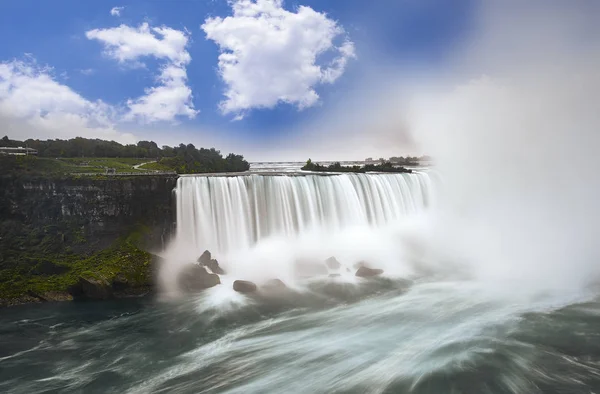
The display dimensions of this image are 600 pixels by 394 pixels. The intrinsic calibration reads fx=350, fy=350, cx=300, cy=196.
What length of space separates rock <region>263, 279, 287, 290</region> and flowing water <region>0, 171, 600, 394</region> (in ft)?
1.24

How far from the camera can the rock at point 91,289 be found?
18922mm

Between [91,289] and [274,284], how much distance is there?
9.91 m

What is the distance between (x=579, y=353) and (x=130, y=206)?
84.6ft

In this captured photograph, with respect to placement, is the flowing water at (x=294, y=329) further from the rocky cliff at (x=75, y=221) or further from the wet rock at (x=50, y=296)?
the rocky cliff at (x=75, y=221)

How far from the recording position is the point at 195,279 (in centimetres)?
2025

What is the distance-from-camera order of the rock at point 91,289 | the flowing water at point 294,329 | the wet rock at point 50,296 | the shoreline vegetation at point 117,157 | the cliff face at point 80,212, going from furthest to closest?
the shoreline vegetation at point 117,157 < the cliff face at point 80,212 < the rock at point 91,289 < the wet rock at point 50,296 < the flowing water at point 294,329

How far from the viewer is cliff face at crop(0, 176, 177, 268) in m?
22.4

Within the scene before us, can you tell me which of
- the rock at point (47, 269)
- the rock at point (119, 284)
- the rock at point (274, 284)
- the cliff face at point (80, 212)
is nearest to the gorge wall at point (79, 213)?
the cliff face at point (80, 212)

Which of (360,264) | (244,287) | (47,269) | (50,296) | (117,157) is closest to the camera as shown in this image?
(50,296)

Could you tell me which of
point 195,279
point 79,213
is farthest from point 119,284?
point 79,213

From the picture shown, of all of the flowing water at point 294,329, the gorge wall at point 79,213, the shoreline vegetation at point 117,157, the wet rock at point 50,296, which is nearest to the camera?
the flowing water at point 294,329

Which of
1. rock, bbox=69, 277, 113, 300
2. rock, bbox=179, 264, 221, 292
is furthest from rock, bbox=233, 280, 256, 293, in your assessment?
rock, bbox=69, 277, 113, 300

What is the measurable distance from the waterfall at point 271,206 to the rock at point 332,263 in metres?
4.04

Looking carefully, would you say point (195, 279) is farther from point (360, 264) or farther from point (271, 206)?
point (360, 264)
